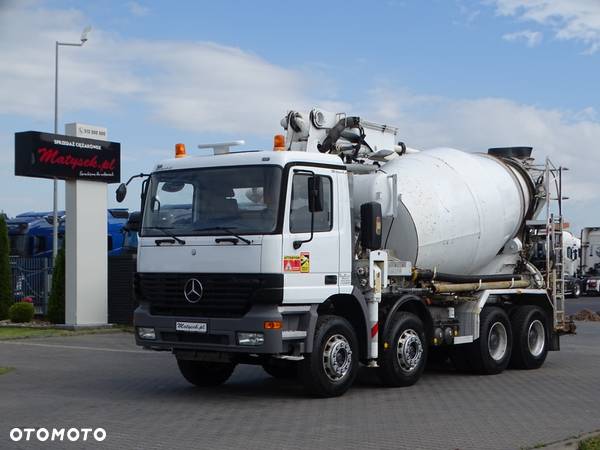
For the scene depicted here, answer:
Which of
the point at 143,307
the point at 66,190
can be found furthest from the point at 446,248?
the point at 66,190

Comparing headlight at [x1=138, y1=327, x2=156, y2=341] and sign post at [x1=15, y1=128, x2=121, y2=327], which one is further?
sign post at [x1=15, y1=128, x2=121, y2=327]

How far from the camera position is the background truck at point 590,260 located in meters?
48.9

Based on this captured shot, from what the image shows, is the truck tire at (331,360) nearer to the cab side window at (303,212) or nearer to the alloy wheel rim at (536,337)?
the cab side window at (303,212)

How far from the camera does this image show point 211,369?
544 inches

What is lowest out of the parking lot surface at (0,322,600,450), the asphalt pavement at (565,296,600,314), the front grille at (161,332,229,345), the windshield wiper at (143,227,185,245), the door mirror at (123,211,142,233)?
the asphalt pavement at (565,296,600,314)

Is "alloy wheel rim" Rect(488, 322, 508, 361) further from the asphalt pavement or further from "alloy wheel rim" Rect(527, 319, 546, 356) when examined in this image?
the asphalt pavement

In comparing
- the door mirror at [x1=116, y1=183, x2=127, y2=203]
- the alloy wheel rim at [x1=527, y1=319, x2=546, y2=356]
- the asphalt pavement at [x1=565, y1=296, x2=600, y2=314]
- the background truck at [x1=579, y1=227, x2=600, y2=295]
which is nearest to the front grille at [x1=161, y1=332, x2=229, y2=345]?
the door mirror at [x1=116, y1=183, x2=127, y2=203]

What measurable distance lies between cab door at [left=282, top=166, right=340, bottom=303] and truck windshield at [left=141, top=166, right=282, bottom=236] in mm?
265

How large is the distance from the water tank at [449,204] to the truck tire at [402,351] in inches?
37.1

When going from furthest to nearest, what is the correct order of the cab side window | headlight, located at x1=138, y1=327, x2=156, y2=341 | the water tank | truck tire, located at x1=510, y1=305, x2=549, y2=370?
truck tire, located at x1=510, y1=305, x2=549, y2=370 → the water tank → headlight, located at x1=138, y1=327, x2=156, y2=341 → the cab side window

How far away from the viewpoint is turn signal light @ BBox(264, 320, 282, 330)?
1153 cm

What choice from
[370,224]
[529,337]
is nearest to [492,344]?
[529,337]

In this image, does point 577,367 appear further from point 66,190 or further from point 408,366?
point 66,190

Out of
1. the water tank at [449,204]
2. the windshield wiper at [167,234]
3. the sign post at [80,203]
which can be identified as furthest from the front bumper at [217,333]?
the sign post at [80,203]
